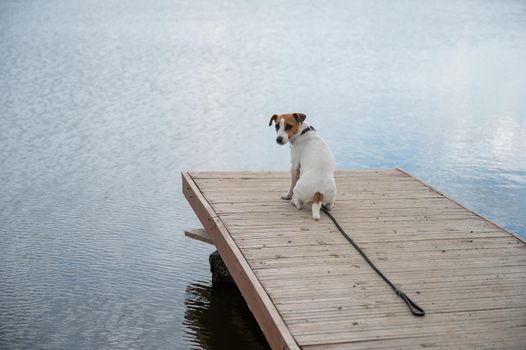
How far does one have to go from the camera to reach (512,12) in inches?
979

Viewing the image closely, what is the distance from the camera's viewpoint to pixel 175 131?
30.8ft

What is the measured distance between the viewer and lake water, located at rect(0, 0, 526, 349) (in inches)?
204

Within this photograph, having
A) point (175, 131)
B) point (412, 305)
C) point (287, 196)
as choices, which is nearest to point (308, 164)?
point (287, 196)

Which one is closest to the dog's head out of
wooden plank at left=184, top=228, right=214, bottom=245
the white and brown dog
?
the white and brown dog

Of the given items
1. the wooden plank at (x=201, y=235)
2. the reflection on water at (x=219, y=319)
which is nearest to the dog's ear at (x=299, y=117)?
the wooden plank at (x=201, y=235)

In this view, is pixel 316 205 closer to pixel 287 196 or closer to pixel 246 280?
pixel 287 196

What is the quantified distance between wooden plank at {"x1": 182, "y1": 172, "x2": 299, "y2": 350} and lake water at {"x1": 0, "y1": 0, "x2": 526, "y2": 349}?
71 centimetres

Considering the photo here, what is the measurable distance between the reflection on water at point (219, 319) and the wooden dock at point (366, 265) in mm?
659

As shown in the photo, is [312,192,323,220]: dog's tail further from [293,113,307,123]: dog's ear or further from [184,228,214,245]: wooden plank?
[184,228,214,245]: wooden plank

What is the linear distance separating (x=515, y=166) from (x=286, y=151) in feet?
9.54

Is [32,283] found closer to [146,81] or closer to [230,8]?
[146,81]

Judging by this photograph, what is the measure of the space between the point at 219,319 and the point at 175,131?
183 inches

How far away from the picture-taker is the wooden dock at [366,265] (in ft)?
11.2

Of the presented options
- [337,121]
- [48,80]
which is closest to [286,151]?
[337,121]
